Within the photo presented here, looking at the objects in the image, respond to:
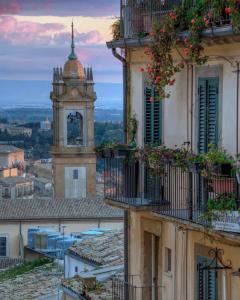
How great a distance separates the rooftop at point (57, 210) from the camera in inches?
2458

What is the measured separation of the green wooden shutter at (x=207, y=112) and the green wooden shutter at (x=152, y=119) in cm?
139

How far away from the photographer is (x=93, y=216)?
62.3m

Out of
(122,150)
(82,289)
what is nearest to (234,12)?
(122,150)

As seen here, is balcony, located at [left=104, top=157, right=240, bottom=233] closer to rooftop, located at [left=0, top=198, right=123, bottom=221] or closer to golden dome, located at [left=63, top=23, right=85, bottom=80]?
rooftop, located at [left=0, top=198, right=123, bottom=221]

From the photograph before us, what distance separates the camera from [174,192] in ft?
48.3

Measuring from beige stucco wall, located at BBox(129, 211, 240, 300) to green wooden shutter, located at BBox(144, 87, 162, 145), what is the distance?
1.02 meters

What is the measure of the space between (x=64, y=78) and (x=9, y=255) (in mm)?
18445

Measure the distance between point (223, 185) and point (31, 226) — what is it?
50683mm

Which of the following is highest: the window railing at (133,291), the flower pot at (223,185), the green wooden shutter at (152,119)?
the green wooden shutter at (152,119)

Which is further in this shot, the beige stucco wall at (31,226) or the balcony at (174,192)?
the beige stucco wall at (31,226)

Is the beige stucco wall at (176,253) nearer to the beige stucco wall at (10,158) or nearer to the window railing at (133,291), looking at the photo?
the window railing at (133,291)

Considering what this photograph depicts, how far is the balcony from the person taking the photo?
1264 centimetres

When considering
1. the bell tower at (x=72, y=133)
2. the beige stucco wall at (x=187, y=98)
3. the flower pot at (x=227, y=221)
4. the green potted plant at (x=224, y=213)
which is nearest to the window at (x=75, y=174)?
the bell tower at (x=72, y=133)

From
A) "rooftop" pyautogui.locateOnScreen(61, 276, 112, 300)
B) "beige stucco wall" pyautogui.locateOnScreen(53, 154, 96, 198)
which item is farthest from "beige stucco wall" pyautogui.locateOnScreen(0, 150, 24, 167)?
"rooftop" pyautogui.locateOnScreen(61, 276, 112, 300)
